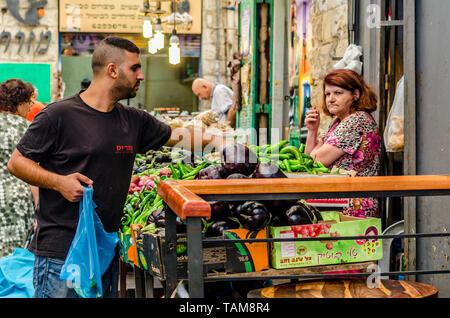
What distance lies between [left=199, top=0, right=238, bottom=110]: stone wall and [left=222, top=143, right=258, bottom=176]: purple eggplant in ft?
43.1

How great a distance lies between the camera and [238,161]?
126 inches

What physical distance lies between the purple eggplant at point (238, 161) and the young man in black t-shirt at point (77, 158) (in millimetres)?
505

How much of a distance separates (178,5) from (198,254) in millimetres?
14750

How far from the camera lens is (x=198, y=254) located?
1.92 metres

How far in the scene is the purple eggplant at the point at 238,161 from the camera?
3.21 metres

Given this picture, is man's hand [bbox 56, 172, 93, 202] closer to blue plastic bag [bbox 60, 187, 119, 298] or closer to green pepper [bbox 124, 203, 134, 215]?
blue plastic bag [bbox 60, 187, 119, 298]

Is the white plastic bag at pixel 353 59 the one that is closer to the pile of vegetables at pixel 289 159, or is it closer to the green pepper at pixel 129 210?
the pile of vegetables at pixel 289 159

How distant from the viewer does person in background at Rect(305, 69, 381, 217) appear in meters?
4.51

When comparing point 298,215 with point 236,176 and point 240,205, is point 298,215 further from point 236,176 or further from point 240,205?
point 236,176

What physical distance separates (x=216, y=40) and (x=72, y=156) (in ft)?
45.0

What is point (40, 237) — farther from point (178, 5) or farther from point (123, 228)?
point (178, 5)

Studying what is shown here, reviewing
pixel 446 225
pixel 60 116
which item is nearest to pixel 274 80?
pixel 446 225

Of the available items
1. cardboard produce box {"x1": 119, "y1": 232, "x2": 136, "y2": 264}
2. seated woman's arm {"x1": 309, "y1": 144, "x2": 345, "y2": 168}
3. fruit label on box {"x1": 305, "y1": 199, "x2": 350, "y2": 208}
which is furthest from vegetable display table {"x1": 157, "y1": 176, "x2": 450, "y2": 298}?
seated woman's arm {"x1": 309, "y1": 144, "x2": 345, "y2": 168}

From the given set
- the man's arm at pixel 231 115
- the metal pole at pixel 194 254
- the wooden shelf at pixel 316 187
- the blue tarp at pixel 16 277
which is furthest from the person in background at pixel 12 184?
the man's arm at pixel 231 115
